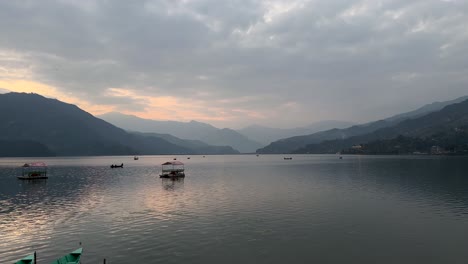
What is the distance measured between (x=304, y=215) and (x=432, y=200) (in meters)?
30.8

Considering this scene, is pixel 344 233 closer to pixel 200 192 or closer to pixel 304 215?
pixel 304 215

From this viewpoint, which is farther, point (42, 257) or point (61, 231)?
point (61, 231)

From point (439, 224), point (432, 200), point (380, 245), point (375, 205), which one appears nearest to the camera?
point (380, 245)

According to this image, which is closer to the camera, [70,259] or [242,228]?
[70,259]

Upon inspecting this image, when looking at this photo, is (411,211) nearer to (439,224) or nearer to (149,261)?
(439,224)

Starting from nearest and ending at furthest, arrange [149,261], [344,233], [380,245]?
1. [149,261]
2. [380,245]
3. [344,233]

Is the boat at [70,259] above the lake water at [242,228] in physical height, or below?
above

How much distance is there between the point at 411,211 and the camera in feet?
169

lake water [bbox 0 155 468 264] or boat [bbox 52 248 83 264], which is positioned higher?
boat [bbox 52 248 83 264]

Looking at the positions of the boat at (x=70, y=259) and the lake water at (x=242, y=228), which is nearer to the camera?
the boat at (x=70, y=259)

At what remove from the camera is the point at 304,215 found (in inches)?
1919

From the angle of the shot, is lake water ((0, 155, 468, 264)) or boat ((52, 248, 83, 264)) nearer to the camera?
boat ((52, 248, 83, 264))

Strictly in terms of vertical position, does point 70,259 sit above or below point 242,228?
above

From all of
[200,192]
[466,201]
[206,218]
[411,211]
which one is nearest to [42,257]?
[206,218]
